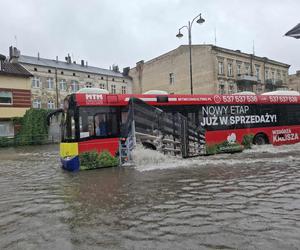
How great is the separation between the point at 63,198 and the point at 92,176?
2.95m

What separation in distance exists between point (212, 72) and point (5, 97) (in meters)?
26.4

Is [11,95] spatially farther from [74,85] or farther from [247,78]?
[247,78]

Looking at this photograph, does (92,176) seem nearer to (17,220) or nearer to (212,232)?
(17,220)

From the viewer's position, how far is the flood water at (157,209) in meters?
4.47

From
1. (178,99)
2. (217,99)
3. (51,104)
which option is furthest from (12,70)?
(217,99)

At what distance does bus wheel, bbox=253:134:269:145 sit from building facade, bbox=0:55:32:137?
89.8ft

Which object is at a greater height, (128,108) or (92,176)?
(128,108)

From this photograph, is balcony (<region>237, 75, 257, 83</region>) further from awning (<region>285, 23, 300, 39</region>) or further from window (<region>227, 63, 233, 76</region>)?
awning (<region>285, 23, 300, 39</region>)

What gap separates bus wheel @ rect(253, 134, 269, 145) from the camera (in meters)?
16.2

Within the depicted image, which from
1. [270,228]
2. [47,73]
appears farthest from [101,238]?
[47,73]

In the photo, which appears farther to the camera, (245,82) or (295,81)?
(295,81)

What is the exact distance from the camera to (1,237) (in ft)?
16.1

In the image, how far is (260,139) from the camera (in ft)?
54.2

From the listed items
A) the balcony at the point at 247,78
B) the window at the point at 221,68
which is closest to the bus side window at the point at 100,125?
the window at the point at 221,68
